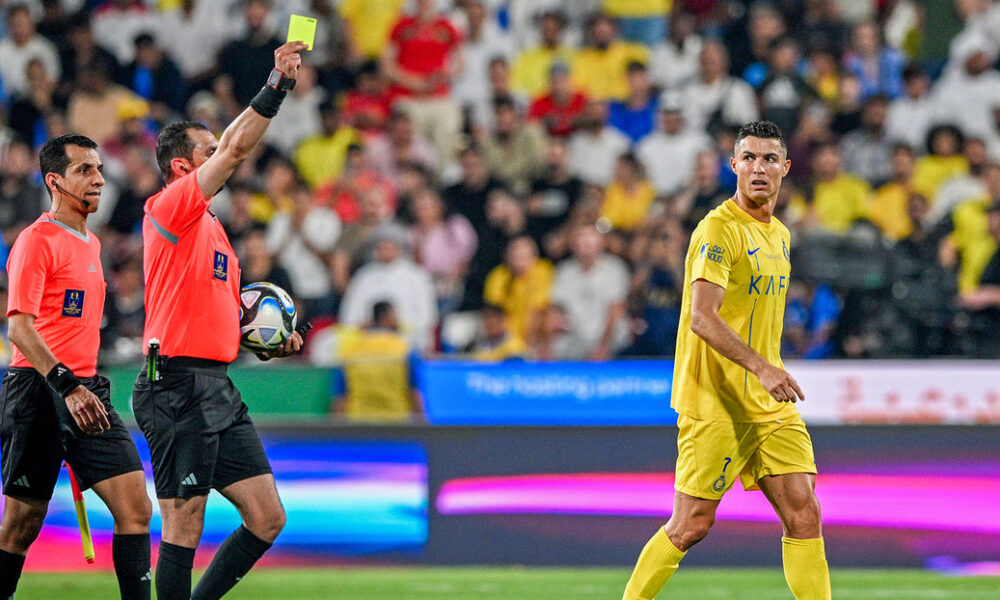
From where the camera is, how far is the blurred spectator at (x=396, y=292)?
40.6 ft

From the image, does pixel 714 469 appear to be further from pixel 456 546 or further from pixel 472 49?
pixel 472 49

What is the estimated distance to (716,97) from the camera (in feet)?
47.1

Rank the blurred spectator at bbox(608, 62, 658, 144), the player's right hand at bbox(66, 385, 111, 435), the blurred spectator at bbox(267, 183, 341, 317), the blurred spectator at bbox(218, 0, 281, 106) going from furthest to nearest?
the blurred spectator at bbox(218, 0, 281, 106) < the blurred spectator at bbox(608, 62, 658, 144) < the blurred spectator at bbox(267, 183, 341, 317) < the player's right hand at bbox(66, 385, 111, 435)

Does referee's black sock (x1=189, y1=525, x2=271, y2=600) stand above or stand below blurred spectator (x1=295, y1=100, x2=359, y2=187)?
below

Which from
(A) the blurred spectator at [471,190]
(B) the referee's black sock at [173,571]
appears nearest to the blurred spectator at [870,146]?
(A) the blurred spectator at [471,190]

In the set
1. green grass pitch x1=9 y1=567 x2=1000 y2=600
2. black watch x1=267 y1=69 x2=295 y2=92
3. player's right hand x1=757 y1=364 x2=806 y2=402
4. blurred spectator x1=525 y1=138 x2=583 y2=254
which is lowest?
green grass pitch x1=9 y1=567 x2=1000 y2=600

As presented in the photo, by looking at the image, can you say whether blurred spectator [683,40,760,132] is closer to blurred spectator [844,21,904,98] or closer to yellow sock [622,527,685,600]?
blurred spectator [844,21,904,98]

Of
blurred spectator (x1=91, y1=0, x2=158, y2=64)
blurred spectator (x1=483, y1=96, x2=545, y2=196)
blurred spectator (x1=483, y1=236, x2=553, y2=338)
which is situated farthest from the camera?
blurred spectator (x1=91, y1=0, x2=158, y2=64)

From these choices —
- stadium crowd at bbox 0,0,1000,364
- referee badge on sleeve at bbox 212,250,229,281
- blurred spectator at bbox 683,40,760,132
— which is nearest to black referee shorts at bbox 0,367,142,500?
referee badge on sleeve at bbox 212,250,229,281

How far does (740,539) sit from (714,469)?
4.04 metres

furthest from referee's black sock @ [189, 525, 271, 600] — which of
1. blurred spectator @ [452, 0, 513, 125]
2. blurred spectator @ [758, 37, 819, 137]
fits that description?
blurred spectator @ [452, 0, 513, 125]

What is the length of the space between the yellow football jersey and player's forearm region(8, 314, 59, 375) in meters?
2.91

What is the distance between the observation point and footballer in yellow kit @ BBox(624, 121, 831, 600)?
19.6 feet

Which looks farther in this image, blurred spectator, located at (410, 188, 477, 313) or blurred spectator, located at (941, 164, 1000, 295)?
blurred spectator, located at (410, 188, 477, 313)
